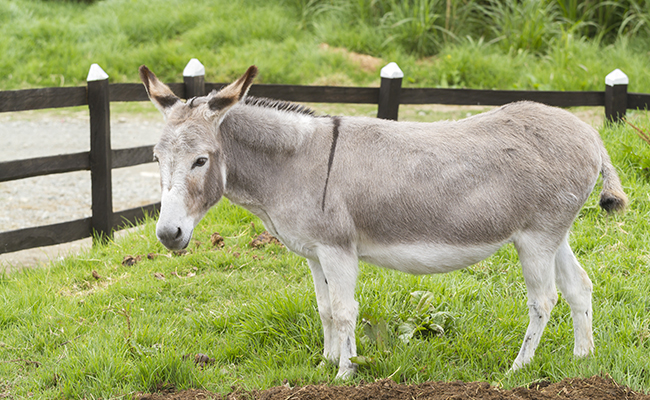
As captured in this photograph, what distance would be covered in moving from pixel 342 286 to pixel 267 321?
92 centimetres

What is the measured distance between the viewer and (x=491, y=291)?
4.41 metres

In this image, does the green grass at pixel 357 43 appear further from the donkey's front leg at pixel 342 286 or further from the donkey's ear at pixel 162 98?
the donkey's ear at pixel 162 98

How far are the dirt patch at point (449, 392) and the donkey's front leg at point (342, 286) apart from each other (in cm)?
33

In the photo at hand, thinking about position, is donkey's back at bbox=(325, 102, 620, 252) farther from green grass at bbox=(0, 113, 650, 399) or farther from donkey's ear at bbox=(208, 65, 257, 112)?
green grass at bbox=(0, 113, 650, 399)

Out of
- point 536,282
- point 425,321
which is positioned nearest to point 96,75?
point 425,321

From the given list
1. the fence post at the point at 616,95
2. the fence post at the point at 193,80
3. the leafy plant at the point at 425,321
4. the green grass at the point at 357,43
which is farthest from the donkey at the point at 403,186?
the green grass at the point at 357,43

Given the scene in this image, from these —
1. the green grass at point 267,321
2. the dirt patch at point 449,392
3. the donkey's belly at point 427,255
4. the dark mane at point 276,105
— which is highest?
the dark mane at point 276,105

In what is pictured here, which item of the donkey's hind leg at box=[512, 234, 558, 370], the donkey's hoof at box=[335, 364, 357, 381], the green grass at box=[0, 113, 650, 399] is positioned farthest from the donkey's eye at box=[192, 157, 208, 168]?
the donkey's hind leg at box=[512, 234, 558, 370]

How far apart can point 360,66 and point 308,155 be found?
840 centimetres

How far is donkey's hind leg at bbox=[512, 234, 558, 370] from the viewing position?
3289mm

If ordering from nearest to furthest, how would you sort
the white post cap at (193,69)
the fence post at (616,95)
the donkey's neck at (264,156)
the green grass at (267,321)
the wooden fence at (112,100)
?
the donkey's neck at (264,156), the green grass at (267,321), the wooden fence at (112,100), the white post cap at (193,69), the fence post at (616,95)

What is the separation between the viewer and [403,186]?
3.25 meters

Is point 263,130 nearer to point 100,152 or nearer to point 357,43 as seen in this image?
point 100,152

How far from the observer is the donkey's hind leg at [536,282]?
3.29 meters
